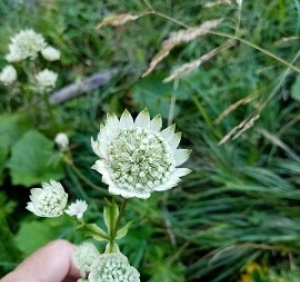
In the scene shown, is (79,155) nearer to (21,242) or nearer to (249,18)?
(21,242)

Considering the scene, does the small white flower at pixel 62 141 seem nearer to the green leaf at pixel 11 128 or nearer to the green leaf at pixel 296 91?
the green leaf at pixel 11 128

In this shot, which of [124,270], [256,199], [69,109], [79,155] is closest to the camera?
[124,270]

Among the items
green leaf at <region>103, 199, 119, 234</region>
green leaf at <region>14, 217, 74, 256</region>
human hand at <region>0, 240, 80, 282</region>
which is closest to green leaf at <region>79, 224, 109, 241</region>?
green leaf at <region>103, 199, 119, 234</region>

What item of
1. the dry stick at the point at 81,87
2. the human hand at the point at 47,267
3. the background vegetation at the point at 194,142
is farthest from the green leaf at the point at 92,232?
the dry stick at the point at 81,87

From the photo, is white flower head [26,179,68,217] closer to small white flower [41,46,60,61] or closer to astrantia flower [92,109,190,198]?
astrantia flower [92,109,190,198]

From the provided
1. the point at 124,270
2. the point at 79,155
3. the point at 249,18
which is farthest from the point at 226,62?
the point at 124,270

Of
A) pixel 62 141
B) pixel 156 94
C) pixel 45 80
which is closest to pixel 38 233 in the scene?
pixel 62 141
